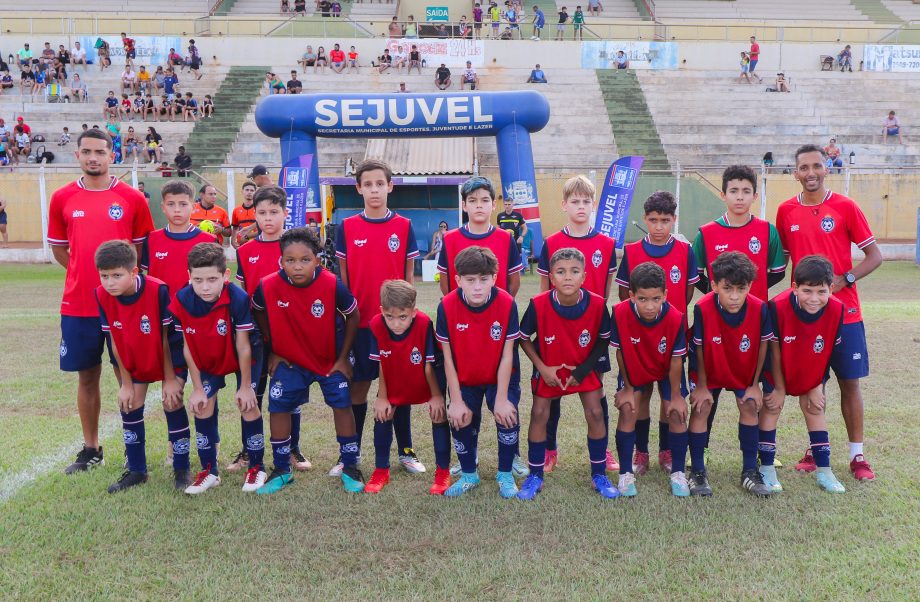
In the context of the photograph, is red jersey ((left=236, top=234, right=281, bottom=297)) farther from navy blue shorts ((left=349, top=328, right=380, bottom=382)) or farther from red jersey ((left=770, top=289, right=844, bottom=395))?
red jersey ((left=770, top=289, right=844, bottom=395))

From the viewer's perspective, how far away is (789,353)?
181 inches

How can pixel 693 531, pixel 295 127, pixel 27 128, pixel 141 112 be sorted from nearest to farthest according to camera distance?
pixel 693 531
pixel 295 127
pixel 27 128
pixel 141 112

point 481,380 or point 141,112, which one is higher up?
point 141,112

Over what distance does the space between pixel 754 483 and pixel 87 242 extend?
426 centimetres

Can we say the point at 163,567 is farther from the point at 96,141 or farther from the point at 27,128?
the point at 27,128

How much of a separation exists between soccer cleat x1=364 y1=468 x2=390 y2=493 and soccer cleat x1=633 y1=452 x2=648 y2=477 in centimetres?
154

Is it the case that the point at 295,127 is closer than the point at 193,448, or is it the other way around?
the point at 193,448

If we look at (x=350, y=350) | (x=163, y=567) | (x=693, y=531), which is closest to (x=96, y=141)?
(x=350, y=350)

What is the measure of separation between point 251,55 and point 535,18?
11.4m

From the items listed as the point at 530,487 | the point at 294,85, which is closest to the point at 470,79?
the point at 294,85

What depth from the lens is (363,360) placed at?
5.05m

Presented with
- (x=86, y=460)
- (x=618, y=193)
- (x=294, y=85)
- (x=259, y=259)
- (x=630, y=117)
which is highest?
(x=294, y=85)

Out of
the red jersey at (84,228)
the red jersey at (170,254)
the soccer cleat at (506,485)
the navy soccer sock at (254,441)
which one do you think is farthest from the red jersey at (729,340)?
the red jersey at (84,228)

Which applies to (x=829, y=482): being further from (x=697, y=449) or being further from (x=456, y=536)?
(x=456, y=536)
